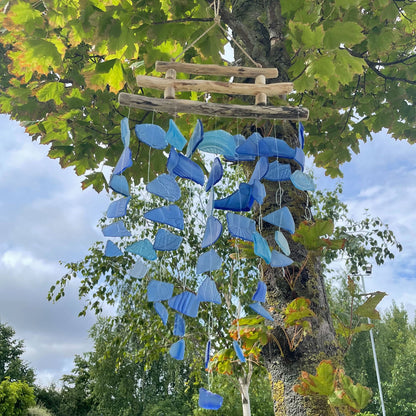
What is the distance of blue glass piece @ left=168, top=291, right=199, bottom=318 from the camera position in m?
1.74

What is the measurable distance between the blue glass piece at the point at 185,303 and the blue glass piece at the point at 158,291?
0.04 meters

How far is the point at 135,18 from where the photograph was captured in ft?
8.63

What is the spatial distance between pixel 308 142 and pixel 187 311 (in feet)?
11.0

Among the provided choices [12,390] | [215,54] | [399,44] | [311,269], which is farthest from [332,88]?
[12,390]

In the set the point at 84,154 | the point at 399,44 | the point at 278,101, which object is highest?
the point at 399,44

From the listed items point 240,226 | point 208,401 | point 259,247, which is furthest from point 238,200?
point 208,401

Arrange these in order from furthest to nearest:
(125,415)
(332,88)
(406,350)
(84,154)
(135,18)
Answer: (406,350) → (125,415) → (84,154) → (332,88) → (135,18)

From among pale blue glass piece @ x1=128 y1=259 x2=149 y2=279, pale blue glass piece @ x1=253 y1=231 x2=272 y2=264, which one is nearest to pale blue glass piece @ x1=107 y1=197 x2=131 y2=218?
pale blue glass piece @ x1=128 y1=259 x2=149 y2=279

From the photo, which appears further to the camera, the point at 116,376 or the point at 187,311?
the point at 116,376

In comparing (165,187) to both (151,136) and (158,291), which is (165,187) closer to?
(151,136)

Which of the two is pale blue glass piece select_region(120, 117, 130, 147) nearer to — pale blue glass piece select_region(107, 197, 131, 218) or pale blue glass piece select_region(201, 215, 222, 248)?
pale blue glass piece select_region(107, 197, 131, 218)

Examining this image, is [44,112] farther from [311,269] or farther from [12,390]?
[12,390]

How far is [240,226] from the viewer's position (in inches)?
70.8

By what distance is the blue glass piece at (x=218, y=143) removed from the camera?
5.80ft
